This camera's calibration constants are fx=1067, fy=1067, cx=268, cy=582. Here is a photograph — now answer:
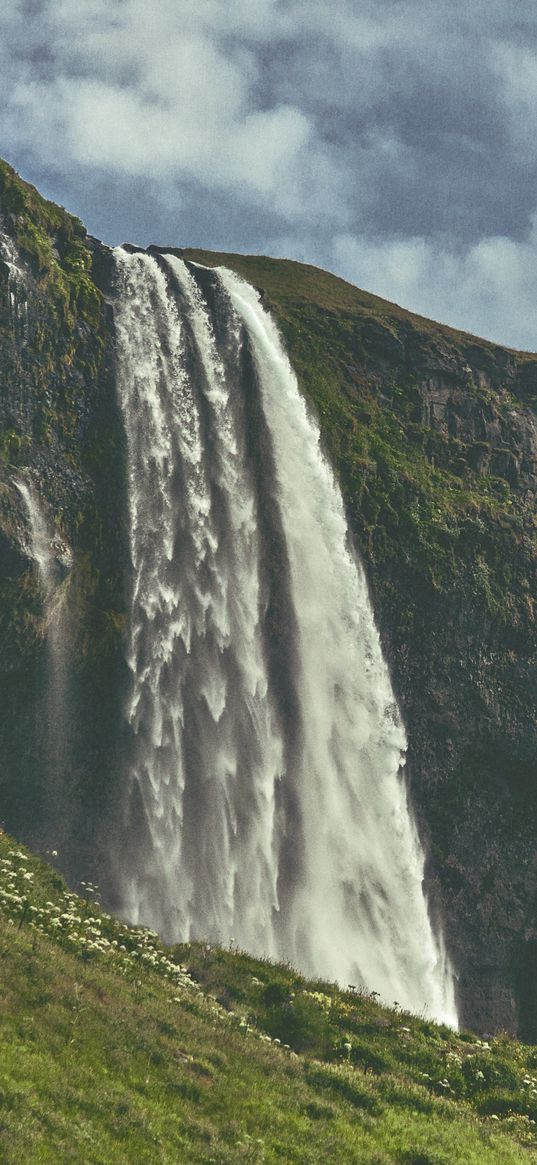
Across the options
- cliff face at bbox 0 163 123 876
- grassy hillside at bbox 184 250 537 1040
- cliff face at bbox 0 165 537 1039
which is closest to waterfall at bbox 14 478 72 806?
cliff face at bbox 0 163 123 876

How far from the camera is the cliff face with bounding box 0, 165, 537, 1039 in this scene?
39.3 metres

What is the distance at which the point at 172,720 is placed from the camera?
41188 mm

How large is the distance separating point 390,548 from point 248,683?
13.1 meters

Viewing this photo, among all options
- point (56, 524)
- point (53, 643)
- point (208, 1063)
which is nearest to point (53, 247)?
point (56, 524)

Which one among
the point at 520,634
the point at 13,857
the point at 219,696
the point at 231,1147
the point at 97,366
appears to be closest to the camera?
the point at 231,1147

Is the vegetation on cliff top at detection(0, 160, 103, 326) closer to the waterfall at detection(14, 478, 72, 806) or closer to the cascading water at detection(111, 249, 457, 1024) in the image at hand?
the cascading water at detection(111, 249, 457, 1024)

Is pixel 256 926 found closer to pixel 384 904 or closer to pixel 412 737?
pixel 384 904

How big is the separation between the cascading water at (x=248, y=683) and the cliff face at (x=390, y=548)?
156 centimetres

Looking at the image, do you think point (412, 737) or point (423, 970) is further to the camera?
point (412, 737)

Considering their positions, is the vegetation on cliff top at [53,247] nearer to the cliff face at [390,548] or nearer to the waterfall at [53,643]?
the cliff face at [390,548]

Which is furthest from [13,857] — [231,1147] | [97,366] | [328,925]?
[97,366]

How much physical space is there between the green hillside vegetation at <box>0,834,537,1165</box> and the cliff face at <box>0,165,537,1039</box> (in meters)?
14.0

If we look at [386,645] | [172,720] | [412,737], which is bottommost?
[172,720]

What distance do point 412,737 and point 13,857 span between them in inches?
1059
